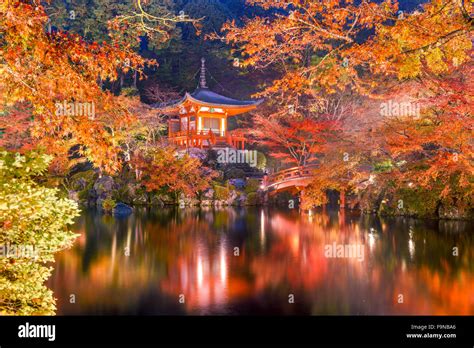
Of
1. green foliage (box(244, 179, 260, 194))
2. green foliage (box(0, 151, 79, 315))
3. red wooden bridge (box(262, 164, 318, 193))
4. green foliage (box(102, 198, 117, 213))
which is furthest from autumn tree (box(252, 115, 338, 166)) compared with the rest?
green foliage (box(0, 151, 79, 315))

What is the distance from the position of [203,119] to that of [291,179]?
9167mm

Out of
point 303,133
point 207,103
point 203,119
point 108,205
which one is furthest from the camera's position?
point 203,119

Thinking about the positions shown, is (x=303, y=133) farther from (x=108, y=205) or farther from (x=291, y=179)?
(x=108, y=205)

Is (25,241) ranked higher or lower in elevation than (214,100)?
lower

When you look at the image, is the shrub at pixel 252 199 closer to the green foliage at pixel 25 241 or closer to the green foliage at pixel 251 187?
the green foliage at pixel 251 187

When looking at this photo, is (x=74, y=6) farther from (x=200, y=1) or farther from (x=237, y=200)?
(x=237, y=200)

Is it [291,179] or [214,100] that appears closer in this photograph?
[291,179]

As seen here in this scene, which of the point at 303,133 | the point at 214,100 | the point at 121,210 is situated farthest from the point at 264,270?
the point at 214,100

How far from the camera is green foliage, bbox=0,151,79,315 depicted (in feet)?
14.1

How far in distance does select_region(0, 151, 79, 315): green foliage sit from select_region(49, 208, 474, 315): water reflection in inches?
75.2

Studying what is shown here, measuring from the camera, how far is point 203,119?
2706 cm

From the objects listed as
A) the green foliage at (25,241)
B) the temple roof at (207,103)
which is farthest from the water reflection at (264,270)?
the temple roof at (207,103)

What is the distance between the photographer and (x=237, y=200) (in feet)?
74.3

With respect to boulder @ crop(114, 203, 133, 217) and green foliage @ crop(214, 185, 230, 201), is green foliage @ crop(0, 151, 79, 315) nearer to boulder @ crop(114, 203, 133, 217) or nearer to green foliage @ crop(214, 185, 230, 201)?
boulder @ crop(114, 203, 133, 217)
